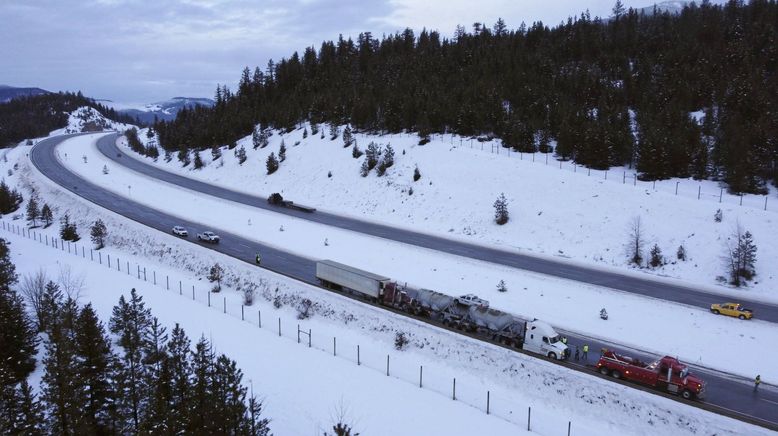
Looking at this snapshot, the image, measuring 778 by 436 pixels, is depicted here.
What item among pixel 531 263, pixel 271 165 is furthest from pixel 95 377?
pixel 271 165

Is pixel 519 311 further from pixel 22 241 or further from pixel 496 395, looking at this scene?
pixel 22 241

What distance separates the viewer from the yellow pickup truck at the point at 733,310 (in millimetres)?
35438

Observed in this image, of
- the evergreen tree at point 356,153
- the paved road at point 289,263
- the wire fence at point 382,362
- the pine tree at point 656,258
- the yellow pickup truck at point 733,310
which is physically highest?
the evergreen tree at point 356,153

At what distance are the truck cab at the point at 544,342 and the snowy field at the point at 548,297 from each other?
551 centimetres

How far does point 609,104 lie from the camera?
86.4 metres

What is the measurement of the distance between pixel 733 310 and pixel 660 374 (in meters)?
15.0

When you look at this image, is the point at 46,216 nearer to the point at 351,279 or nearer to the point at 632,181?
the point at 351,279

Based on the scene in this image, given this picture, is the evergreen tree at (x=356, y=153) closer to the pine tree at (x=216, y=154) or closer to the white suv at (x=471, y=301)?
the pine tree at (x=216, y=154)

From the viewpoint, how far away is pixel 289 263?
5016cm

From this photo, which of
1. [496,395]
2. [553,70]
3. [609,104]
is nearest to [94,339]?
[496,395]

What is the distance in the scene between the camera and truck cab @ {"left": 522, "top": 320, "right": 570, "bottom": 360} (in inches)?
1167

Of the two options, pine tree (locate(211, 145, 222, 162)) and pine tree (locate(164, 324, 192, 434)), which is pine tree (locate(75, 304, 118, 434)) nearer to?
pine tree (locate(164, 324, 192, 434))

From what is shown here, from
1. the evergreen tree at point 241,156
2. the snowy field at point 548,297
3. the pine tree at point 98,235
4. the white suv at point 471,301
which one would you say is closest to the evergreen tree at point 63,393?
the white suv at point 471,301

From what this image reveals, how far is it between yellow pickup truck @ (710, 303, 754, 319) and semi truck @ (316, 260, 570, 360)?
1491 centimetres
